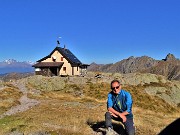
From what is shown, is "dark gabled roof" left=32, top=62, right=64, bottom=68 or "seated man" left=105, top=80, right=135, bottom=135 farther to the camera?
"dark gabled roof" left=32, top=62, right=64, bottom=68

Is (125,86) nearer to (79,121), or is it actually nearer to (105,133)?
(79,121)

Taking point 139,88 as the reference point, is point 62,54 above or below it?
above

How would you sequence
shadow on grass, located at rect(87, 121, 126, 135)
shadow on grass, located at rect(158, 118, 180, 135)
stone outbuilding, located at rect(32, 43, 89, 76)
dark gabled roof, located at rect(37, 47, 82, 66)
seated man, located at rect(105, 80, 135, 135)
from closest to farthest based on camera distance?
shadow on grass, located at rect(158, 118, 180, 135)
seated man, located at rect(105, 80, 135, 135)
shadow on grass, located at rect(87, 121, 126, 135)
stone outbuilding, located at rect(32, 43, 89, 76)
dark gabled roof, located at rect(37, 47, 82, 66)

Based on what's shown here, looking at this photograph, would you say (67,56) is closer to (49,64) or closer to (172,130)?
(49,64)

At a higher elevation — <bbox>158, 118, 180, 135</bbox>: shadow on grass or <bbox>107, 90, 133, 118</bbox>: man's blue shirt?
<bbox>107, 90, 133, 118</bbox>: man's blue shirt

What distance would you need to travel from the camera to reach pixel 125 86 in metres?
77.4

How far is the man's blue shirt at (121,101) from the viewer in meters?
19.1

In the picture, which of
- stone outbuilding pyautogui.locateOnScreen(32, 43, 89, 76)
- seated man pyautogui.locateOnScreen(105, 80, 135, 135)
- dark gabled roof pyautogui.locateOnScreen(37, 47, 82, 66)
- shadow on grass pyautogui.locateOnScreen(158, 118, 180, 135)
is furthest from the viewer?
dark gabled roof pyautogui.locateOnScreen(37, 47, 82, 66)

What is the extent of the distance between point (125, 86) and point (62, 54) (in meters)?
26.8

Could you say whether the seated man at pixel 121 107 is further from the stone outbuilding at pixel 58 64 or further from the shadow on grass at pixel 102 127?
the stone outbuilding at pixel 58 64

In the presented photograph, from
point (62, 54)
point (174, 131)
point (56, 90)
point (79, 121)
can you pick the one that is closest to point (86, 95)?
point (56, 90)

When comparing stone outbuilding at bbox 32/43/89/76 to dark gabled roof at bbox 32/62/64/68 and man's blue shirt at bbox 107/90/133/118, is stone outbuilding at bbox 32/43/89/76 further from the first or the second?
man's blue shirt at bbox 107/90/133/118

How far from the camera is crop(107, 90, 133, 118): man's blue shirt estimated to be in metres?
19.1

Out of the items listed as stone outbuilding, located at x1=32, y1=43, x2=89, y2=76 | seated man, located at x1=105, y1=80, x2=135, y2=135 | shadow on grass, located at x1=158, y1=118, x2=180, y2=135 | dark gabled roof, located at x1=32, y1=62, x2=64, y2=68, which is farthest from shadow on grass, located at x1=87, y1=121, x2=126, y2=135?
dark gabled roof, located at x1=32, y1=62, x2=64, y2=68
